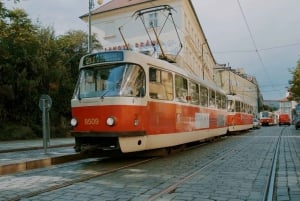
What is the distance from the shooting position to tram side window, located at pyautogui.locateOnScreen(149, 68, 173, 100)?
1144 cm

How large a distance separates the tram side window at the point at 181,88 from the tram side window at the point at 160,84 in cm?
57

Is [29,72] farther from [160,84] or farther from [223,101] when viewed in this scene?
[160,84]

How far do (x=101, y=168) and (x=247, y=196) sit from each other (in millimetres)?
4555

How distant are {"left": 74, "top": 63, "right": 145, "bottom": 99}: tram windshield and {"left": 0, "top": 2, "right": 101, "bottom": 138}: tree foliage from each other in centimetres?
1227

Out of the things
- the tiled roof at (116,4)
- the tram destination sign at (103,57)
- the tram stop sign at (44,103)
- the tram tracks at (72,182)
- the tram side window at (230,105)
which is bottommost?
the tram tracks at (72,182)

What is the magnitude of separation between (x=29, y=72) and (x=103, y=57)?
56.4 ft

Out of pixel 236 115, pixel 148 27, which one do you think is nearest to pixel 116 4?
pixel 148 27

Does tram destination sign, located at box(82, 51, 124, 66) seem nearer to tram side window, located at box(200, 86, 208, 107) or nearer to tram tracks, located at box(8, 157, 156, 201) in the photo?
tram tracks, located at box(8, 157, 156, 201)

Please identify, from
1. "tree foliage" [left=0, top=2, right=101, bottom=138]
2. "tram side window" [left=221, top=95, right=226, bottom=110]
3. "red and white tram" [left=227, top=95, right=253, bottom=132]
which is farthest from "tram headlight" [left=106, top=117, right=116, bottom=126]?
"red and white tram" [left=227, top=95, right=253, bottom=132]

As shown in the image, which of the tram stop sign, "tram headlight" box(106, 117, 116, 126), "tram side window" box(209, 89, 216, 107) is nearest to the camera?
"tram headlight" box(106, 117, 116, 126)

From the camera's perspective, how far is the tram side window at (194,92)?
15.2 meters

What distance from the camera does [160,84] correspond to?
12.0 m

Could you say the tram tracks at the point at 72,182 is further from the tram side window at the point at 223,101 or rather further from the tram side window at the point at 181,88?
the tram side window at the point at 223,101

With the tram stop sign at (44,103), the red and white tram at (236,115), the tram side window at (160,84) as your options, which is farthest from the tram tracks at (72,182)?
the red and white tram at (236,115)
